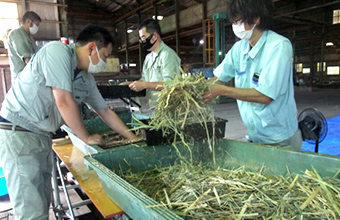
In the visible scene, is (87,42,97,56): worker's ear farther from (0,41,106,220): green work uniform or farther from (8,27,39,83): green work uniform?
(8,27,39,83): green work uniform

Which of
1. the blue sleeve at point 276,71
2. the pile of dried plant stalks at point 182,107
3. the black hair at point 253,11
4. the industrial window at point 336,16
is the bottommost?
the pile of dried plant stalks at point 182,107

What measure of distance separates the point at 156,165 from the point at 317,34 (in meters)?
18.2

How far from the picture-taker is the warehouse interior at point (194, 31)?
7.46 m

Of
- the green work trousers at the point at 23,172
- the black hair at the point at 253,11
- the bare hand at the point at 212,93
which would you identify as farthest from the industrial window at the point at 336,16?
the green work trousers at the point at 23,172

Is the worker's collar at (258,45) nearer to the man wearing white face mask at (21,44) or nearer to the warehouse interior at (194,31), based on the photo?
the warehouse interior at (194,31)

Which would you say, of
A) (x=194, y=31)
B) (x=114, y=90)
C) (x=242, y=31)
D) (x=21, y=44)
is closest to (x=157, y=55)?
(x=114, y=90)

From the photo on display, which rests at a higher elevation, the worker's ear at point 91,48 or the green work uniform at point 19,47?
the green work uniform at point 19,47

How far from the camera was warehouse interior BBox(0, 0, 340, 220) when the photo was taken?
7.46 m

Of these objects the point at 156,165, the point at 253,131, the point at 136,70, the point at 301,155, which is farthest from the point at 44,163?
the point at 136,70

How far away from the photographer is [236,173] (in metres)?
1.33

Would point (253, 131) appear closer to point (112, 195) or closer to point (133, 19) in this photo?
point (112, 195)

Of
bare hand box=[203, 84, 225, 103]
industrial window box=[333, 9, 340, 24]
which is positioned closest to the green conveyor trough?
bare hand box=[203, 84, 225, 103]

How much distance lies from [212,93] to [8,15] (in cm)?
961

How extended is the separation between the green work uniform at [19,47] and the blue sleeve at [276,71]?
125 inches
